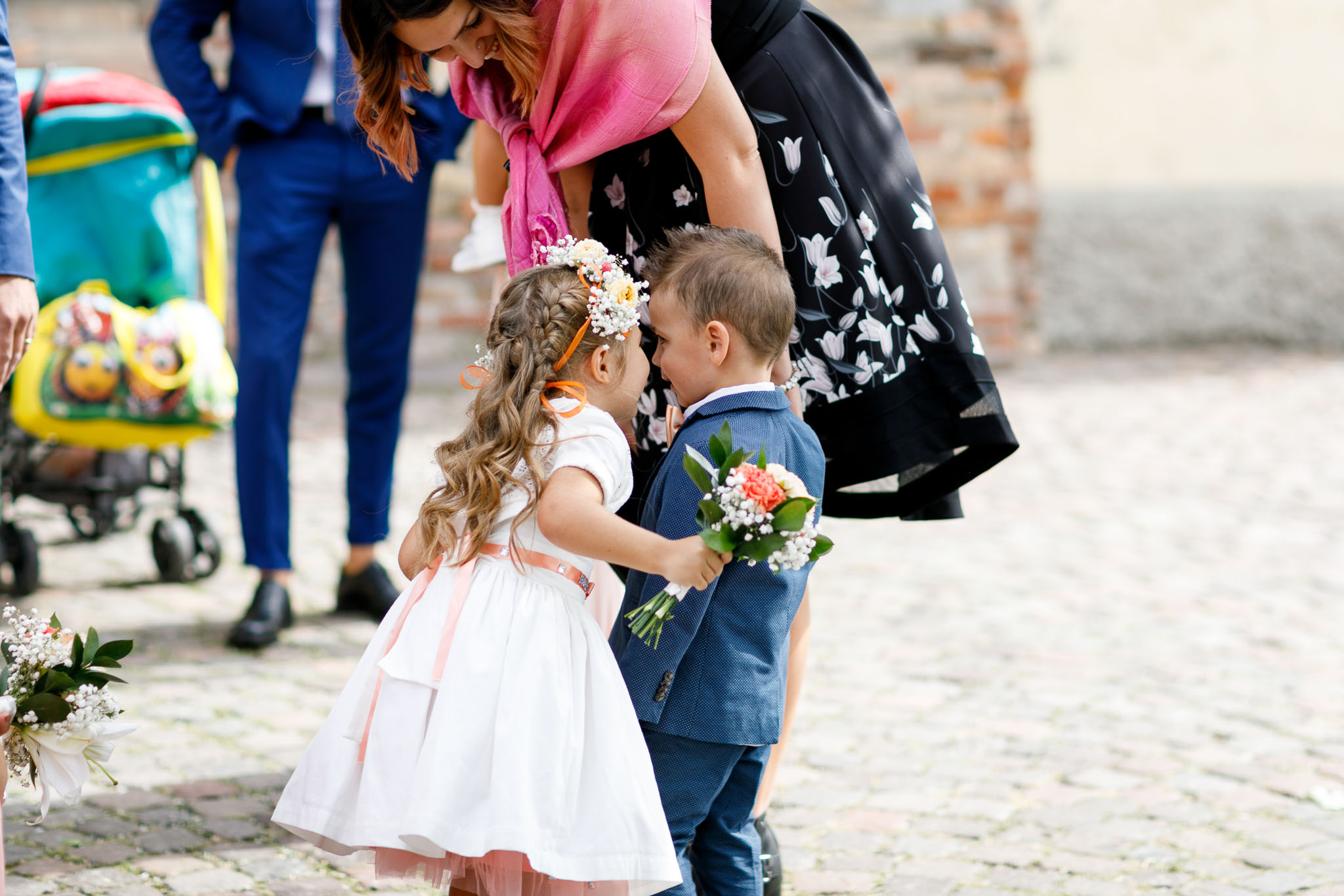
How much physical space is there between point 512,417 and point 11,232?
30.9 inches

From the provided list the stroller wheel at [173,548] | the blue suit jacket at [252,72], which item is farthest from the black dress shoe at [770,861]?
the stroller wheel at [173,548]

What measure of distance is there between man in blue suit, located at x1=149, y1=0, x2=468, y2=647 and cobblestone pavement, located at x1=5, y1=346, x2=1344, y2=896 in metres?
0.39

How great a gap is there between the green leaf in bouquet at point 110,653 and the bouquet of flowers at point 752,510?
0.74 m

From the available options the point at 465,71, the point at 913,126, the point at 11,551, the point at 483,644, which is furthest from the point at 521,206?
the point at 913,126

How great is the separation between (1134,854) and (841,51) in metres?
1.57

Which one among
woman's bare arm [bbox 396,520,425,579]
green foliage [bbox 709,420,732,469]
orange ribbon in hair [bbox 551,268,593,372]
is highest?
orange ribbon in hair [bbox 551,268,593,372]

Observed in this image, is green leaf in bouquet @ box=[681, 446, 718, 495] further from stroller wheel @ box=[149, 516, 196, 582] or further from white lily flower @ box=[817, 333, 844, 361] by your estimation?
stroller wheel @ box=[149, 516, 196, 582]

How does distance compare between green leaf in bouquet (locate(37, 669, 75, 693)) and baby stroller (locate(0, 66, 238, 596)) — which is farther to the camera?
baby stroller (locate(0, 66, 238, 596))

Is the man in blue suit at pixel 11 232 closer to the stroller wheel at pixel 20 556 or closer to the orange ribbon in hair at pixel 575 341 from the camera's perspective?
the orange ribbon in hair at pixel 575 341

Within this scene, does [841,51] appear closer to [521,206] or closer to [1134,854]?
[521,206]

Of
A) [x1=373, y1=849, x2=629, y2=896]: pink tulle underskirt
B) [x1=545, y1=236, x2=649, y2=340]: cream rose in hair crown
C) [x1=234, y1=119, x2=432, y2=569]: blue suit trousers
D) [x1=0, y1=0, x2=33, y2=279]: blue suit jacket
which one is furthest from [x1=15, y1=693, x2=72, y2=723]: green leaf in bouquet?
[x1=234, y1=119, x2=432, y2=569]: blue suit trousers

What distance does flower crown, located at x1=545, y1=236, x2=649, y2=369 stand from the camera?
2.07 meters

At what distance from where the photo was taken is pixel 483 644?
200 cm

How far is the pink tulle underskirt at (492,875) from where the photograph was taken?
1.98 meters
